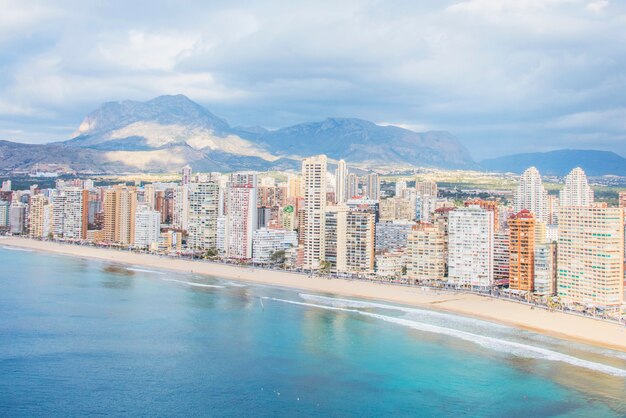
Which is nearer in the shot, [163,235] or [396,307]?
[396,307]

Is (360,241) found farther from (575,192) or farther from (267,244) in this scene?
(575,192)

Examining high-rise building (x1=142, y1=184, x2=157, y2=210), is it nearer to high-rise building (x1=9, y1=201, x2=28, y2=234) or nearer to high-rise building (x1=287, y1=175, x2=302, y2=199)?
high-rise building (x1=287, y1=175, x2=302, y2=199)

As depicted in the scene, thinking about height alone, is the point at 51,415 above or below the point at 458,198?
below

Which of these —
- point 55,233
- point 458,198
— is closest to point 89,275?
point 55,233

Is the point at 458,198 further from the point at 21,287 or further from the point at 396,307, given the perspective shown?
the point at 21,287

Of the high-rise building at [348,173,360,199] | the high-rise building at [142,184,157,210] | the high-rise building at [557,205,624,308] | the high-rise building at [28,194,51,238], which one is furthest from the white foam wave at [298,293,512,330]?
the high-rise building at [348,173,360,199]

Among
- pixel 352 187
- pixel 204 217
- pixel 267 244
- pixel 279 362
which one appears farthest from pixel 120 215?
pixel 279 362
